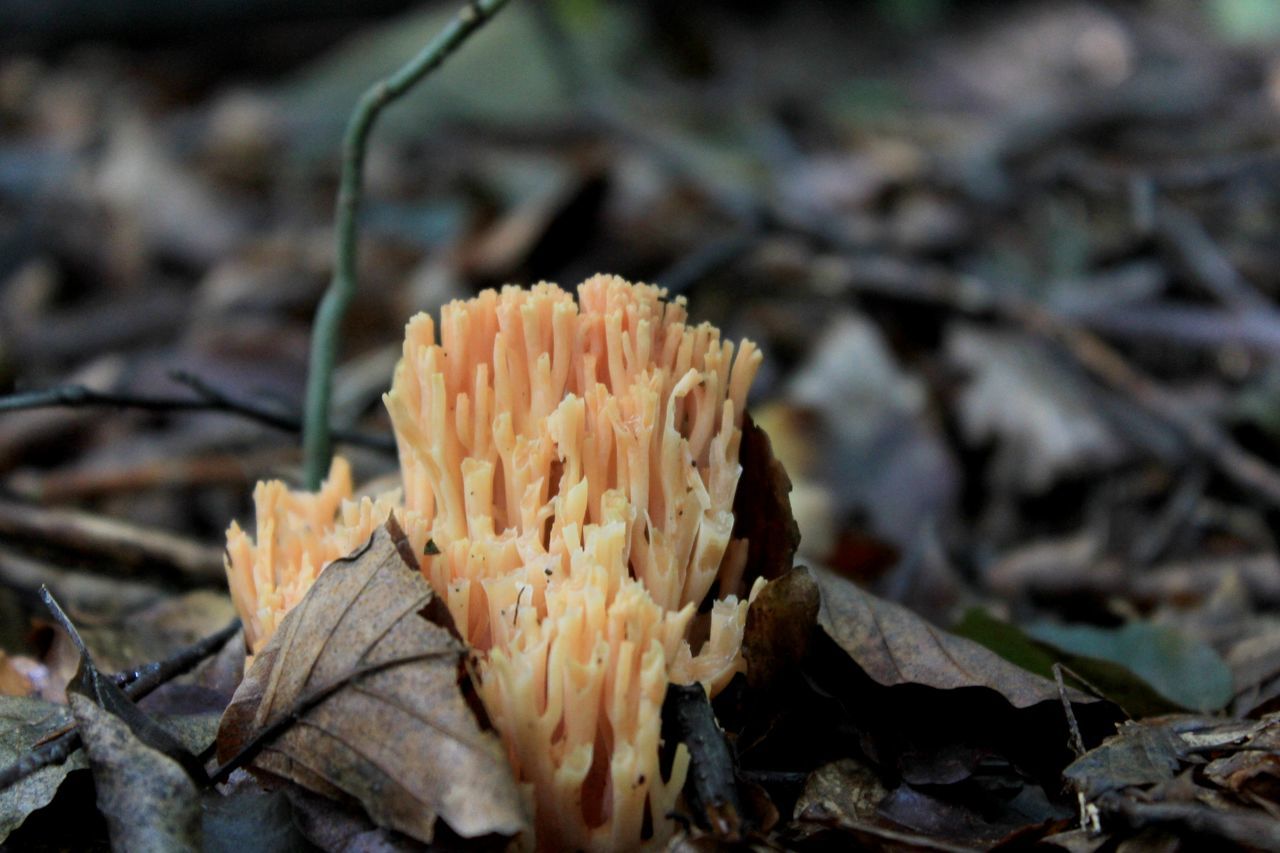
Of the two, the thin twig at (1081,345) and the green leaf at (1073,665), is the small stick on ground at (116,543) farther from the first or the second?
the thin twig at (1081,345)

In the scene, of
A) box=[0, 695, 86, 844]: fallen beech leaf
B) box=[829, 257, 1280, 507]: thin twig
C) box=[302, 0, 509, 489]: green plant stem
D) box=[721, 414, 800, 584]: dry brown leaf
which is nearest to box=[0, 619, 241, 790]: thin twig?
box=[0, 695, 86, 844]: fallen beech leaf

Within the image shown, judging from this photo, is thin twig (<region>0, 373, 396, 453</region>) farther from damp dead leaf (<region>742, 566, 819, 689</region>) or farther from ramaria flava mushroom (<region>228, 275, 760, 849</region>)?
damp dead leaf (<region>742, 566, 819, 689</region>)

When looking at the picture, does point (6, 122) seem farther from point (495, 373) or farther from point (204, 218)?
point (495, 373)

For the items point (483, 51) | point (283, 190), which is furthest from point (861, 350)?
point (483, 51)

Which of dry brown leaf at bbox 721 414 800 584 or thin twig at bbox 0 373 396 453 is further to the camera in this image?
thin twig at bbox 0 373 396 453

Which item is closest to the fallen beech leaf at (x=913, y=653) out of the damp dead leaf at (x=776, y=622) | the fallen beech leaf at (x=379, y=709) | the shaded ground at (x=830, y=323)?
the shaded ground at (x=830, y=323)
